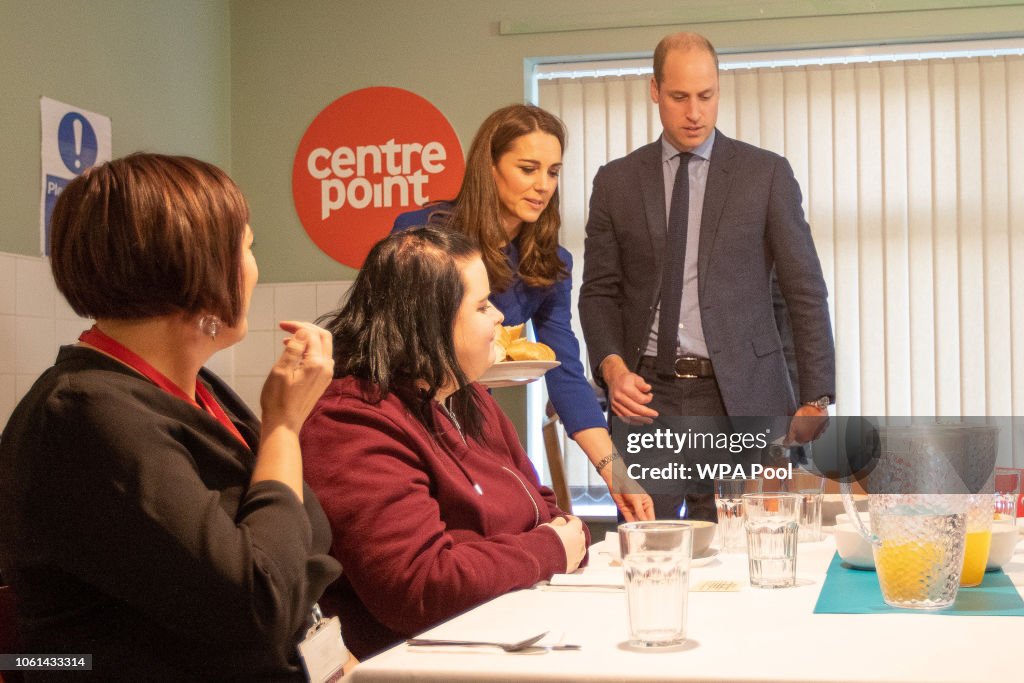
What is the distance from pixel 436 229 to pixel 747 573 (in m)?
0.68

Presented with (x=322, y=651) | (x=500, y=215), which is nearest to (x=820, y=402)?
(x=500, y=215)

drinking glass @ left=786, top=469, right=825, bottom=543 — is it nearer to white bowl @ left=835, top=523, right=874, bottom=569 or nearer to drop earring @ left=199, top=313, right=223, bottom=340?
white bowl @ left=835, top=523, right=874, bottom=569

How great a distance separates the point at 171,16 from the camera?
4094 millimetres

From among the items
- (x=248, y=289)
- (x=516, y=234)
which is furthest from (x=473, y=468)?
(x=516, y=234)

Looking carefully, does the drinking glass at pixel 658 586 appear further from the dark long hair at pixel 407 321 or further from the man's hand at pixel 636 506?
the man's hand at pixel 636 506

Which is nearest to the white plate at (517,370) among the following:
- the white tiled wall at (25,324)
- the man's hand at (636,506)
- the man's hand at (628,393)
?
the man's hand at (636,506)

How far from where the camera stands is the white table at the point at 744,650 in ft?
3.24

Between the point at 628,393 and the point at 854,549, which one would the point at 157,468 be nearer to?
the point at 854,549

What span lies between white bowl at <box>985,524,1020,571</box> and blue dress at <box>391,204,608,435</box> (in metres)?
1.22

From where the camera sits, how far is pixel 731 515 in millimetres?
1787

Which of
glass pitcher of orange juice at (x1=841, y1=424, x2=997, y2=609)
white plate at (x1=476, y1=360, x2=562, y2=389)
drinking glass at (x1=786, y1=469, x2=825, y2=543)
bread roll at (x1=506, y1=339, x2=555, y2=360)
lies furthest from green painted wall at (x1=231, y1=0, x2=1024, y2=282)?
glass pitcher of orange juice at (x1=841, y1=424, x2=997, y2=609)

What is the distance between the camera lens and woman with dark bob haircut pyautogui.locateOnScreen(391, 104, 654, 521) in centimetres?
262

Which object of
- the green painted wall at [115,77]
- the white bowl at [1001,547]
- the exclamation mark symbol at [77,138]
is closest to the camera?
the white bowl at [1001,547]

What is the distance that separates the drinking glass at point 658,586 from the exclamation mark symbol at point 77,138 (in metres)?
2.89
